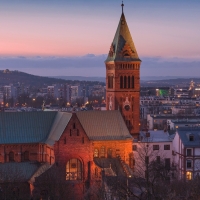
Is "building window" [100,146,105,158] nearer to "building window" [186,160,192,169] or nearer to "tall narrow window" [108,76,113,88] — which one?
"building window" [186,160,192,169]

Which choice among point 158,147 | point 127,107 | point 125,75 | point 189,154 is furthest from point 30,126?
Result: point 189,154

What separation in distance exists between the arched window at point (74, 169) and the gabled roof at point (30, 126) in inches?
165

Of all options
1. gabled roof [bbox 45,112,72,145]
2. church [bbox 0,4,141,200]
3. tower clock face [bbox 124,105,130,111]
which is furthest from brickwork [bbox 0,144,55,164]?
tower clock face [bbox 124,105,130,111]

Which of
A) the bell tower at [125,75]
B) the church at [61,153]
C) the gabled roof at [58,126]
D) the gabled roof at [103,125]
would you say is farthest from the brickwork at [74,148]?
the bell tower at [125,75]

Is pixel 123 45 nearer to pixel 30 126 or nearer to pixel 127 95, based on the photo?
pixel 127 95

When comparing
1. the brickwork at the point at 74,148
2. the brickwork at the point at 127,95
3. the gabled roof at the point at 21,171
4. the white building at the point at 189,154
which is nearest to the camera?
the gabled roof at the point at 21,171

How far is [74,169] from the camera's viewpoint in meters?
71.4

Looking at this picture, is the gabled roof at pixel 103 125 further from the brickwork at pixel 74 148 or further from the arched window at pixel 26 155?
the arched window at pixel 26 155

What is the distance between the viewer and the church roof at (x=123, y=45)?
3420 inches

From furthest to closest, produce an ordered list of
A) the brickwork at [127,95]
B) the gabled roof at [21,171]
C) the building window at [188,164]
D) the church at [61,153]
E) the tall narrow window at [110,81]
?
the tall narrow window at [110,81], the brickwork at [127,95], the building window at [188,164], the gabled roof at [21,171], the church at [61,153]

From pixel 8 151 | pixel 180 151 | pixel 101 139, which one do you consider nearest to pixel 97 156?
pixel 101 139

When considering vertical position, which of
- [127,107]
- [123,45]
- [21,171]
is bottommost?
[21,171]

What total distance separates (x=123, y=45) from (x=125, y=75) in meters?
4.03

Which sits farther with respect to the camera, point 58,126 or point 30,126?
point 30,126
